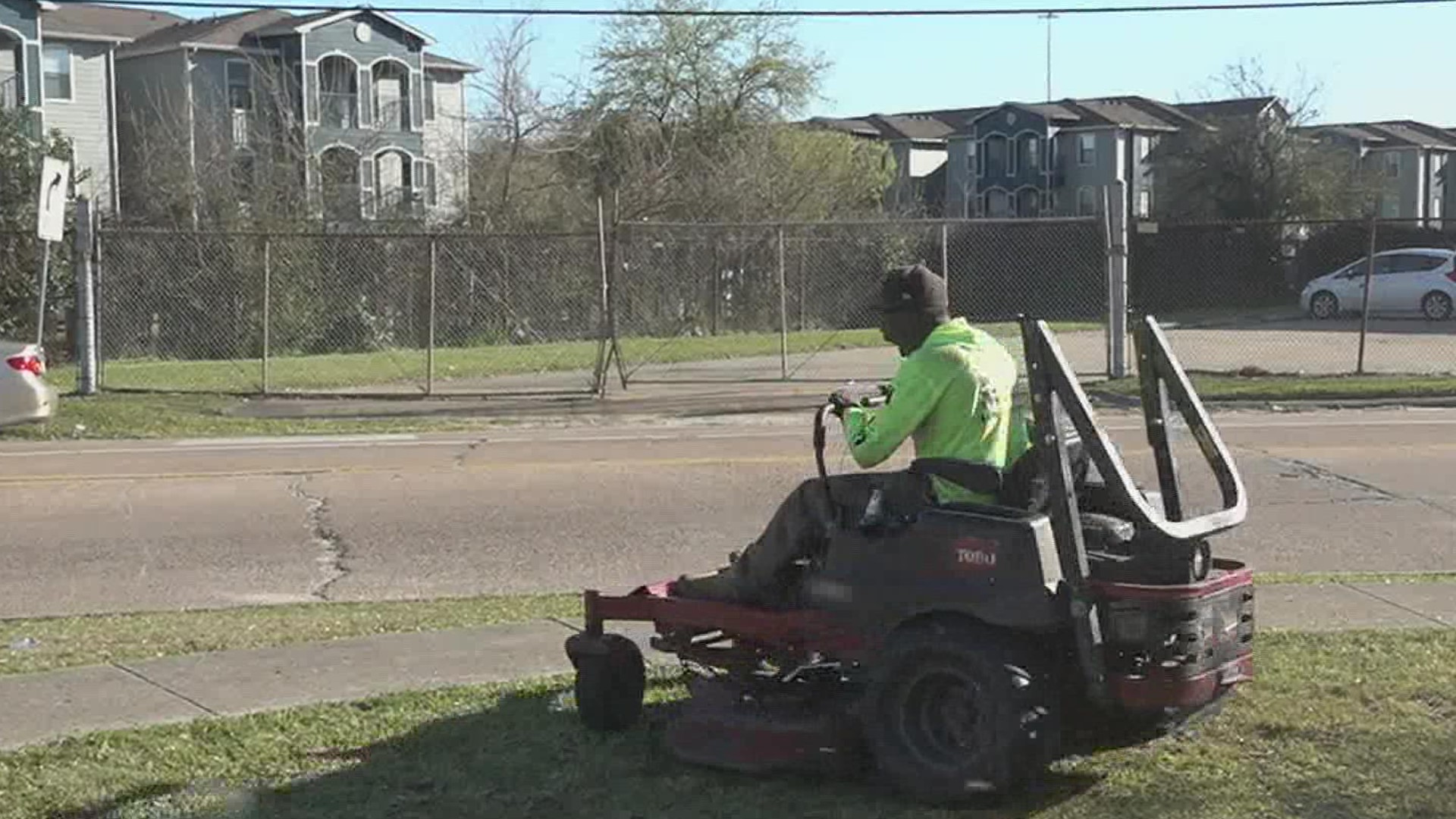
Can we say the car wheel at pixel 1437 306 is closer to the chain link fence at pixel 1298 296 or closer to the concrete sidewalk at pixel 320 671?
the chain link fence at pixel 1298 296

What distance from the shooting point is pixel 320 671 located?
716cm

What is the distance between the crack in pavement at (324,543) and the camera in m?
9.62

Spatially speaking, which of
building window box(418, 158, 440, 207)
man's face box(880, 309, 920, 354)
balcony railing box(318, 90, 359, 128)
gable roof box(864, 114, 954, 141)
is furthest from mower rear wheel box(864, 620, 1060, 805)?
gable roof box(864, 114, 954, 141)

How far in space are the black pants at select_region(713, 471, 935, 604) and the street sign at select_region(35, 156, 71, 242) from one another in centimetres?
1474

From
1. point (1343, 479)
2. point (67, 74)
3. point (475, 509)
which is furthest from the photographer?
point (67, 74)

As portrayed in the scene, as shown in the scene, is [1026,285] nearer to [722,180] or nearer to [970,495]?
[722,180]

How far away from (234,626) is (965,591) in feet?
14.3

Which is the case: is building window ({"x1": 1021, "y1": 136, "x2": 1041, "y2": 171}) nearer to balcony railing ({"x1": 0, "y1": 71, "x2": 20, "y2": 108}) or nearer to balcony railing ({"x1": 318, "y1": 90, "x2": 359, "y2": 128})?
balcony railing ({"x1": 318, "y1": 90, "x2": 359, "y2": 128})

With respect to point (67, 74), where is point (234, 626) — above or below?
below

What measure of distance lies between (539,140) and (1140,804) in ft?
137

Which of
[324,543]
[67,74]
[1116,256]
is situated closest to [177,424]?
[324,543]

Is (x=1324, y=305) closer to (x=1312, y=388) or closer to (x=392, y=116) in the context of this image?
(x=1312, y=388)

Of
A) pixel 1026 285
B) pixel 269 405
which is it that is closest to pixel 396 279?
pixel 269 405

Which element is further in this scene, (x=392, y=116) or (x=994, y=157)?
(x=994, y=157)
